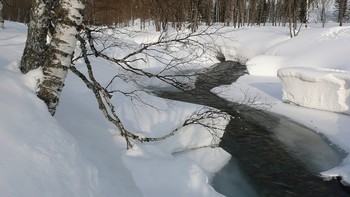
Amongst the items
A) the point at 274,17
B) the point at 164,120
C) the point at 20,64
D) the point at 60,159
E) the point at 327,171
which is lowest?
the point at 327,171

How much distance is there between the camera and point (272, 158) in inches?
332

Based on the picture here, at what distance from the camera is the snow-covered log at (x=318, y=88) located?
1115 centimetres

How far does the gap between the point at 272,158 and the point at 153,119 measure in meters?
2.94

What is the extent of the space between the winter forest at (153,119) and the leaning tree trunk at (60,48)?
1 cm

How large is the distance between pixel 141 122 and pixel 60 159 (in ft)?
13.2

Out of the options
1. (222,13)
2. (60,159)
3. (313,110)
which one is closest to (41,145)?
(60,159)

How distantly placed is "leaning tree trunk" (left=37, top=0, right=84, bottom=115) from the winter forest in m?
0.01

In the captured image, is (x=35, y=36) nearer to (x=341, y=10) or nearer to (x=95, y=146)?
(x=95, y=146)

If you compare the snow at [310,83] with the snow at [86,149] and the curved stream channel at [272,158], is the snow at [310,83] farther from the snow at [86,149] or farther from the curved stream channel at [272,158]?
the snow at [86,149]

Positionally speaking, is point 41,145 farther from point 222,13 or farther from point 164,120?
point 222,13

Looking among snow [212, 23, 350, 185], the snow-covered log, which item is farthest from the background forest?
the snow-covered log

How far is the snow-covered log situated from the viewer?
36.6ft

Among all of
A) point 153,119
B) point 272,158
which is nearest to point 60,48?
point 153,119

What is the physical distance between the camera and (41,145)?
3244mm
